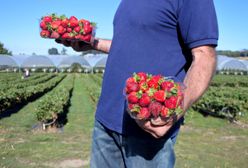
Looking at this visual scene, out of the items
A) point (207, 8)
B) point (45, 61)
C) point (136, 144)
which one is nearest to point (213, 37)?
point (207, 8)

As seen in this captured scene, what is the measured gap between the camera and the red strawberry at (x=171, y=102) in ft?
5.16

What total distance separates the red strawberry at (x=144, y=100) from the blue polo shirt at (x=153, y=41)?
14.6 inches

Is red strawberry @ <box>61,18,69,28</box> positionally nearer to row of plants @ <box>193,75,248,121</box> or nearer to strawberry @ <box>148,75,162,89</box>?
strawberry @ <box>148,75,162,89</box>

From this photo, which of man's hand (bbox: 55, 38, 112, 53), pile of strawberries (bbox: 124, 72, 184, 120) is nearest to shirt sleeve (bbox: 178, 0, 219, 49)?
pile of strawberries (bbox: 124, 72, 184, 120)

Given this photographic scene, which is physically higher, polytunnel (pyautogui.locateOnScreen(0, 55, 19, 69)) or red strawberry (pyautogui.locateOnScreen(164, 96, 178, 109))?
red strawberry (pyautogui.locateOnScreen(164, 96, 178, 109))

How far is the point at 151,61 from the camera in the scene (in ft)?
6.45

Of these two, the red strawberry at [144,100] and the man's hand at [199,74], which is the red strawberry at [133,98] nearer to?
the red strawberry at [144,100]

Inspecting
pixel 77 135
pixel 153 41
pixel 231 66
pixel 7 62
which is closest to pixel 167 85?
pixel 153 41

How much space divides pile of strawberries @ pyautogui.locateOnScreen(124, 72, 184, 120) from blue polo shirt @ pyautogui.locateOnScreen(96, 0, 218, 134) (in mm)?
325

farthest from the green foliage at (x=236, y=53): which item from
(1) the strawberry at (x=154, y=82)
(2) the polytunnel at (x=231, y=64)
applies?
(1) the strawberry at (x=154, y=82)

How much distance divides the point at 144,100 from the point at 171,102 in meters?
0.11

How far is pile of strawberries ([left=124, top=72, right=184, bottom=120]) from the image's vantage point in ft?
5.16

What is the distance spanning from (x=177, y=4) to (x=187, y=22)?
0.11 metres

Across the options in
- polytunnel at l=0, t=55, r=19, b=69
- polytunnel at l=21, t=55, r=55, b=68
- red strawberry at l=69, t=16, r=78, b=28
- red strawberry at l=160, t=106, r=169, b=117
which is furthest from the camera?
polytunnel at l=21, t=55, r=55, b=68
